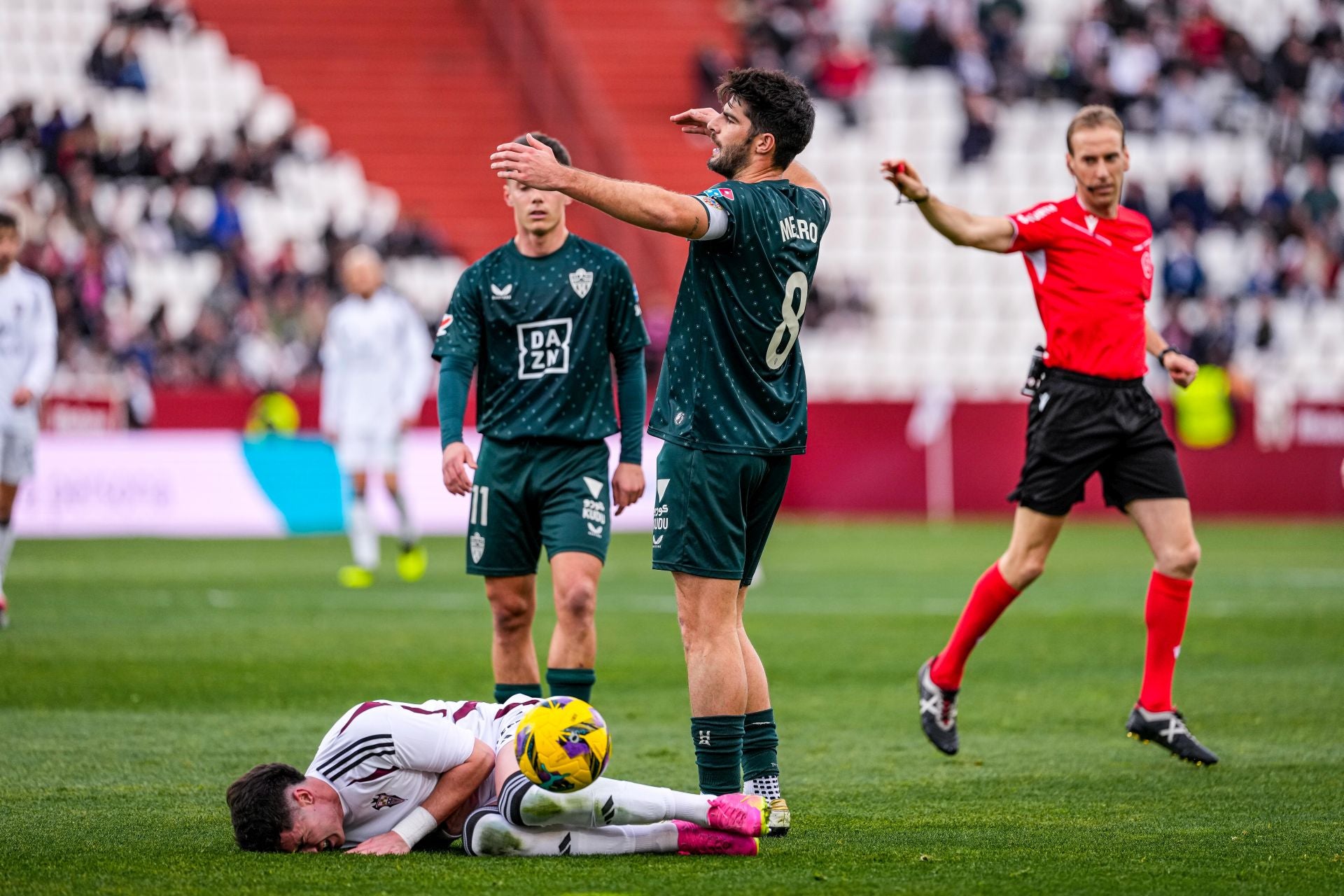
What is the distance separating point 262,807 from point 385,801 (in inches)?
14.8

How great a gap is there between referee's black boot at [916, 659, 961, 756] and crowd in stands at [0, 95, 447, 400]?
1579 cm

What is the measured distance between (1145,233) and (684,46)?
2423 cm

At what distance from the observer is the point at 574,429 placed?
7027 millimetres

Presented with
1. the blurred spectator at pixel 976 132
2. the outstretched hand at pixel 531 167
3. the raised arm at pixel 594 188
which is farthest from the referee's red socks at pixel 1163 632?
the blurred spectator at pixel 976 132

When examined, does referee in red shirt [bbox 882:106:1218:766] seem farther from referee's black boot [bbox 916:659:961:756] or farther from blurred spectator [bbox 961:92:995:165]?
blurred spectator [bbox 961:92:995:165]

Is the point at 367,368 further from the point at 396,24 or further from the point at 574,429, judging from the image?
the point at 396,24

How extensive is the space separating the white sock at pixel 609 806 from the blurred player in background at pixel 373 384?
9990 mm

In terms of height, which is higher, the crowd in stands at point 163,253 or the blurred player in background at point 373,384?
A: the crowd in stands at point 163,253

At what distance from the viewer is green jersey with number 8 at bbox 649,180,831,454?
18.0ft

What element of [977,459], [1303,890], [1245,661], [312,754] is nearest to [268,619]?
[312,754]

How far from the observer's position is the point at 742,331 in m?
5.52

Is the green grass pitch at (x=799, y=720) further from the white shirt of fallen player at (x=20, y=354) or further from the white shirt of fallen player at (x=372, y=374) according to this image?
the white shirt of fallen player at (x=372, y=374)

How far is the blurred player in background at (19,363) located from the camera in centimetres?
1145

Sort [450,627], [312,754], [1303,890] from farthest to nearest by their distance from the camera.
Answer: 1. [450,627]
2. [312,754]
3. [1303,890]
